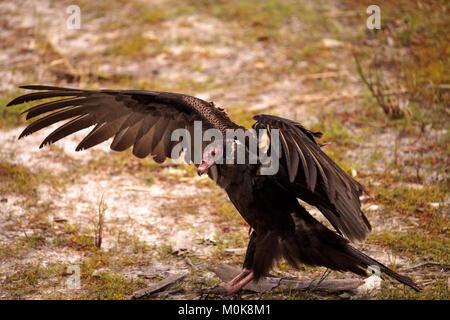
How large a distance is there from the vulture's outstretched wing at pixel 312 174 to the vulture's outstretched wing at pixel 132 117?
675 millimetres

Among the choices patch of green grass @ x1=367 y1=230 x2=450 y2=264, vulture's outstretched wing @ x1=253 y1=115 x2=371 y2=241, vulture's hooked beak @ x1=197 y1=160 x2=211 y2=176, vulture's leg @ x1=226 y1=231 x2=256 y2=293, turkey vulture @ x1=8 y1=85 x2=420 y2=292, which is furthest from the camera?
patch of green grass @ x1=367 y1=230 x2=450 y2=264

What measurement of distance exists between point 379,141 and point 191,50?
148 inches

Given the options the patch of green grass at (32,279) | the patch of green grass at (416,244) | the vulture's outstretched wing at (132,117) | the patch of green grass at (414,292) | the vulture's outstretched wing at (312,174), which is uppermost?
the vulture's outstretched wing at (132,117)

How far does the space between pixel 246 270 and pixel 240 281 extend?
0.32ft

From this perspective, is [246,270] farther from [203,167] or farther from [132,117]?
[132,117]

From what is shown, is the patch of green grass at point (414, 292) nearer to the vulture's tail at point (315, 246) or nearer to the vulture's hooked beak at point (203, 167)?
the vulture's tail at point (315, 246)

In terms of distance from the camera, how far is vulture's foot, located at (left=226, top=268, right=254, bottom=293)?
155 inches

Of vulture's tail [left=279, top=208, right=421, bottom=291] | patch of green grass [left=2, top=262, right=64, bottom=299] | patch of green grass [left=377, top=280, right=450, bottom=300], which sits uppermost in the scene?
vulture's tail [left=279, top=208, right=421, bottom=291]

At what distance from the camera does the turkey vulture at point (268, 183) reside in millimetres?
3281

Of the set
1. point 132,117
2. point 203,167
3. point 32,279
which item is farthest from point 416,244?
point 32,279

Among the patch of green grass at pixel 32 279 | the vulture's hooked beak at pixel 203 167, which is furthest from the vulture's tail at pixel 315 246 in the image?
the patch of green grass at pixel 32 279

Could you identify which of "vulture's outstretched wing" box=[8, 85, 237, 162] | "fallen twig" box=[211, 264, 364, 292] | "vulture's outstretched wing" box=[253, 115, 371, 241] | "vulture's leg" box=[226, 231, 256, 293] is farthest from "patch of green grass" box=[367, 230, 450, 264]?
"vulture's outstretched wing" box=[8, 85, 237, 162]

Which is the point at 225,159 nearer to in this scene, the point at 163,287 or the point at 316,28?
the point at 163,287

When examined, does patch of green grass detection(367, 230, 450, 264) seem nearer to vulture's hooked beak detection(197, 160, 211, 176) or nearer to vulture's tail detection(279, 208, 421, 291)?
vulture's tail detection(279, 208, 421, 291)
